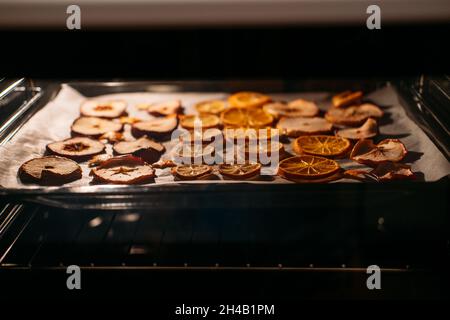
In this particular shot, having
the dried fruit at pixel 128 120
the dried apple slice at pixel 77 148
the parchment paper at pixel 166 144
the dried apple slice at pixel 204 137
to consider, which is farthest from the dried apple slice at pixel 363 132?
the dried apple slice at pixel 77 148

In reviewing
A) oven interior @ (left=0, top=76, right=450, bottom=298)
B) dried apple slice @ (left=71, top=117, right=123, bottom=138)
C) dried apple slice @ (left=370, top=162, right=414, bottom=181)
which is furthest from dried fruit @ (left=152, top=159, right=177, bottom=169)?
dried apple slice @ (left=370, top=162, right=414, bottom=181)

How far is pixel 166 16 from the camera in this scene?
1.38m

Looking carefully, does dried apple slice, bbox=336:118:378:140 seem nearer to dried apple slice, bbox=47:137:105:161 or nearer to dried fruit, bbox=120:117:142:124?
dried fruit, bbox=120:117:142:124

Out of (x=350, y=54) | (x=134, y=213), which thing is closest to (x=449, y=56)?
(x=350, y=54)

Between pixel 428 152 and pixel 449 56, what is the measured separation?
818 mm

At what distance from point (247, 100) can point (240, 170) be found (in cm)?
71

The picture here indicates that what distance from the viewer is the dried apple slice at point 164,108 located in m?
2.56

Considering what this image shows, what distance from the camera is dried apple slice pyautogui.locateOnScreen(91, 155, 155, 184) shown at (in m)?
1.93

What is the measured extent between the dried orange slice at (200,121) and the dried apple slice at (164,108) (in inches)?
3.3

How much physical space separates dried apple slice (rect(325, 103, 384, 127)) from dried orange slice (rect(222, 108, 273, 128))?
29 centimetres

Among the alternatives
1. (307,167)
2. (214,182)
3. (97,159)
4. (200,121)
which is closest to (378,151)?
(307,167)

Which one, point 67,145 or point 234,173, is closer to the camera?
point 234,173

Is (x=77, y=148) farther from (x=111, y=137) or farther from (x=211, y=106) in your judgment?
(x=211, y=106)

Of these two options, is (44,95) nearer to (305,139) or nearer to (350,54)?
(305,139)
